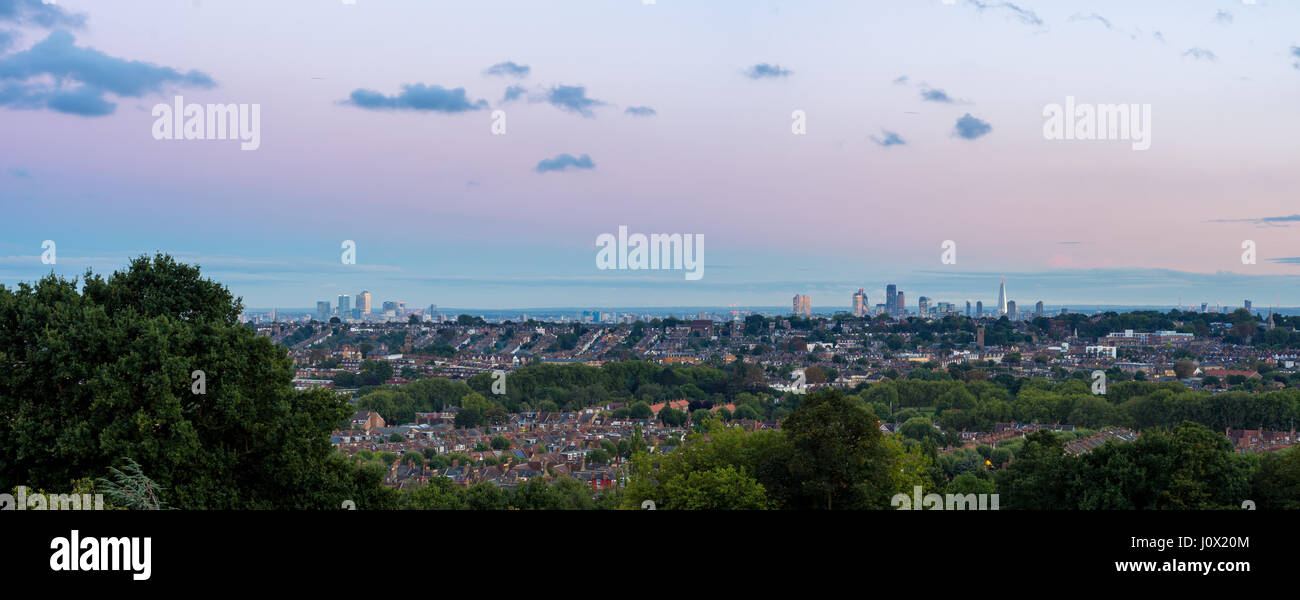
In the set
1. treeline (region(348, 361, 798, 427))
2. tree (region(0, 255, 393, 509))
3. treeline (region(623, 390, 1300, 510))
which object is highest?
tree (region(0, 255, 393, 509))

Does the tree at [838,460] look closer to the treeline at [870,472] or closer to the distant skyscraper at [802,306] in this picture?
the treeline at [870,472]

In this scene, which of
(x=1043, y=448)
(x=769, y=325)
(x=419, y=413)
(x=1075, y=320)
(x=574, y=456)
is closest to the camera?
(x=1043, y=448)

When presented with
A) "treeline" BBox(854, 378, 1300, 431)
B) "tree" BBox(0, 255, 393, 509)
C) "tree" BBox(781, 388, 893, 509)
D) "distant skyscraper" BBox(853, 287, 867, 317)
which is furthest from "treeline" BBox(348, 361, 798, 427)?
"distant skyscraper" BBox(853, 287, 867, 317)

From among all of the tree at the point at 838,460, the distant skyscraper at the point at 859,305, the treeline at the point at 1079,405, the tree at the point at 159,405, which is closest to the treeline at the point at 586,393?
the treeline at the point at 1079,405

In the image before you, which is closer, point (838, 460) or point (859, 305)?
point (838, 460)

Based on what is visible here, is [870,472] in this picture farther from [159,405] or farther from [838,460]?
[159,405]

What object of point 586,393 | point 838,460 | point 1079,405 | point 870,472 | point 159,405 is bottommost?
point 586,393

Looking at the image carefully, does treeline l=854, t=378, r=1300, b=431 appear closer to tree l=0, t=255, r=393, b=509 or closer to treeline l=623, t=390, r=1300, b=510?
treeline l=623, t=390, r=1300, b=510

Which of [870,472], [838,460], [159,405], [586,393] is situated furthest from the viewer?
[586,393]

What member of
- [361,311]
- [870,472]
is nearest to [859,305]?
[361,311]
